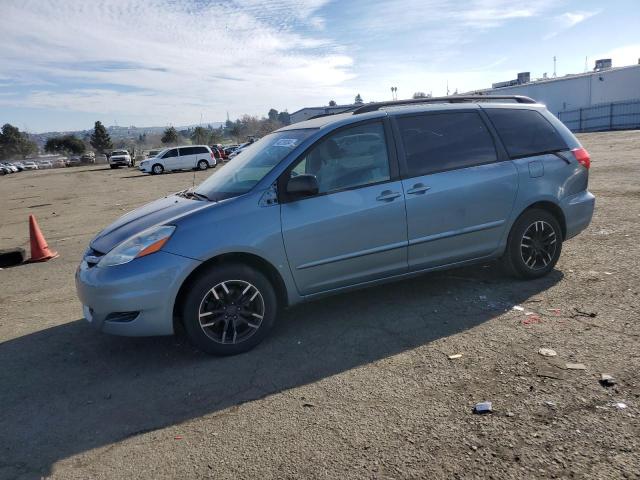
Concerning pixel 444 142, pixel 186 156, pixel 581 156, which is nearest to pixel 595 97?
pixel 186 156

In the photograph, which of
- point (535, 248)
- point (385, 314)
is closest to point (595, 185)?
point (535, 248)

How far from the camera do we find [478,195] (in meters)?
4.79

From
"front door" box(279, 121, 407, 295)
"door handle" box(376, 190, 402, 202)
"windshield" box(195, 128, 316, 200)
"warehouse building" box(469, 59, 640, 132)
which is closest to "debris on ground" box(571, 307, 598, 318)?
"front door" box(279, 121, 407, 295)

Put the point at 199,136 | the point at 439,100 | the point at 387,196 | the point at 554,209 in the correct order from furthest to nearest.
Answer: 1. the point at 199,136
2. the point at 554,209
3. the point at 439,100
4. the point at 387,196

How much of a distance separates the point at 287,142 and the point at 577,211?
3.21 m

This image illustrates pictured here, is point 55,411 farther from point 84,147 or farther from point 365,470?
point 84,147

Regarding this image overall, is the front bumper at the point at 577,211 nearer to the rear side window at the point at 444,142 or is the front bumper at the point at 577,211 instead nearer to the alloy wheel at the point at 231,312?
the rear side window at the point at 444,142

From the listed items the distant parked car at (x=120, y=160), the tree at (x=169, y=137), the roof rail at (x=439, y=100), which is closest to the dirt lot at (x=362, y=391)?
the roof rail at (x=439, y=100)

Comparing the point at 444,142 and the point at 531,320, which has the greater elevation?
the point at 444,142

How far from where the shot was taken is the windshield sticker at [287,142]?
446 cm

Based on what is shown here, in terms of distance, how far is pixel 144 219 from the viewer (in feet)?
14.4

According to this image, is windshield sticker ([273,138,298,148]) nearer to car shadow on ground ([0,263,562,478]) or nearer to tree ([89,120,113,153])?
car shadow on ground ([0,263,562,478])

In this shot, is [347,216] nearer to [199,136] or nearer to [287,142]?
[287,142]

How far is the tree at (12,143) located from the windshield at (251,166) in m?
117
